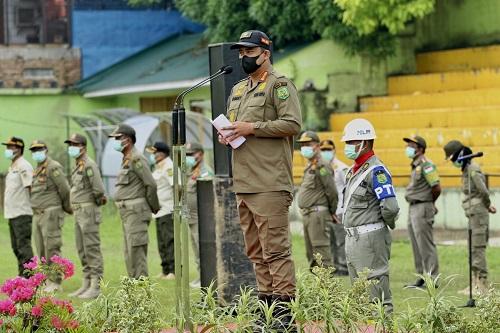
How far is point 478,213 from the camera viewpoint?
15789mm

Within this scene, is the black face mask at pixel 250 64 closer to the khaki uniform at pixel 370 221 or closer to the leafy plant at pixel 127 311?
the khaki uniform at pixel 370 221

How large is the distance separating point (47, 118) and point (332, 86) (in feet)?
29.8

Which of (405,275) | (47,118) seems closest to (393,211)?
(405,275)

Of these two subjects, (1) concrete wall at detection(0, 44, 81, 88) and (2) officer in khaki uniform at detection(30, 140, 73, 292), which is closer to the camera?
(2) officer in khaki uniform at detection(30, 140, 73, 292)

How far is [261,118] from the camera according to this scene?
9734 millimetres

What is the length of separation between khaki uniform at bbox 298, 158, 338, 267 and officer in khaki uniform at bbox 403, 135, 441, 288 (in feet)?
3.23

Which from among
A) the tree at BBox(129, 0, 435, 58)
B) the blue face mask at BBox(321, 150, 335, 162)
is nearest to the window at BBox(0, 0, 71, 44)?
the tree at BBox(129, 0, 435, 58)

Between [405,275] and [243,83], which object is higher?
[243,83]

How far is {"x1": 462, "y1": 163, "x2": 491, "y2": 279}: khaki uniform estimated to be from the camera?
1553 cm

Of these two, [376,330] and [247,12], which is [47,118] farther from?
[376,330]

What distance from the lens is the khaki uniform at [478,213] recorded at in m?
15.5

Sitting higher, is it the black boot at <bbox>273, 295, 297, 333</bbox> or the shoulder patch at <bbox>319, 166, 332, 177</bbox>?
the shoulder patch at <bbox>319, 166, 332, 177</bbox>

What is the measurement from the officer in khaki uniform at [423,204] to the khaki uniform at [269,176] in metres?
6.83

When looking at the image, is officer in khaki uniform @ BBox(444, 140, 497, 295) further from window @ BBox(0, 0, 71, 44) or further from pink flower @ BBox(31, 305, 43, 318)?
window @ BBox(0, 0, 71, 44)
